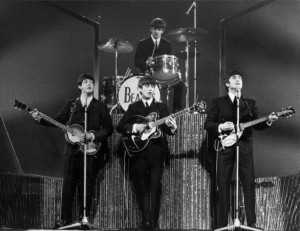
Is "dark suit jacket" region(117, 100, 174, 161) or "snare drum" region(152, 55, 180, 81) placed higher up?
"snare drum" region(152, 55, 180, 81)

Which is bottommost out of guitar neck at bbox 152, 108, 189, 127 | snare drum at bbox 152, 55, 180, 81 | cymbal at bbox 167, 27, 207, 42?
guitar neck at bbox 152, 108, 189, 127

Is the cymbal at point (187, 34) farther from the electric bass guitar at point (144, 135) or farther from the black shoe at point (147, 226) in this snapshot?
the black shoe at point (147, 226)

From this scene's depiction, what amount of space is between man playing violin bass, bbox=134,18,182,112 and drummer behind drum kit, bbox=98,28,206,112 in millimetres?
455

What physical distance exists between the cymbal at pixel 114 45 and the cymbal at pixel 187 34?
0.78 meters

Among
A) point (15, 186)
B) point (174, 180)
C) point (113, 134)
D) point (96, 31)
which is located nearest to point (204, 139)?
point (174, 180)

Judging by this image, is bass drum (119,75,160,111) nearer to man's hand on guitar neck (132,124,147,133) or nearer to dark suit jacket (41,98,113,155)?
dark suit jacket (41,98,113,155)

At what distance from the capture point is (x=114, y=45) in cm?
955

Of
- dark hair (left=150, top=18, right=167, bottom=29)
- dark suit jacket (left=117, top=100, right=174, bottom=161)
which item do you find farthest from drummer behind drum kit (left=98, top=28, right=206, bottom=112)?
dark suit jacket (left=117, top=100, right=174, bottom=161)

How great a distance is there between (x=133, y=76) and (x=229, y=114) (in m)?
2.26

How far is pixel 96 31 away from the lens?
33.7 feet

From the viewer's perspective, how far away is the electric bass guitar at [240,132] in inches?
265

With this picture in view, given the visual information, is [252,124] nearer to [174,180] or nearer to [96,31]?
[174,180]

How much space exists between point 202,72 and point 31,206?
4.06 meters

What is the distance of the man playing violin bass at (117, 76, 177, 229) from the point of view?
23.7 feet
